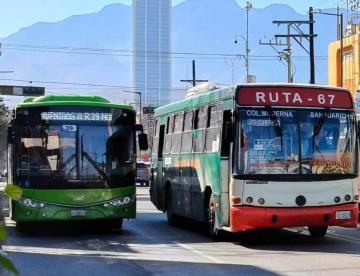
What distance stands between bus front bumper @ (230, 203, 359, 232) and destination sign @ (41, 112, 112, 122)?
3.91m

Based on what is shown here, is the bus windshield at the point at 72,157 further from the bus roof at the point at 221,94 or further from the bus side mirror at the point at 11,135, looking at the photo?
the bus roof at the point at 221,94

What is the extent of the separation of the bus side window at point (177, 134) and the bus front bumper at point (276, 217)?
4369 mm

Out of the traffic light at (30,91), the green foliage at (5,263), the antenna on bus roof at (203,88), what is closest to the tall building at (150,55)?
the traffic light at (30,91)

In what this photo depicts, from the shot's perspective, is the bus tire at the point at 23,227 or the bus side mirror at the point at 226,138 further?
the bus tire at the point at 23,227

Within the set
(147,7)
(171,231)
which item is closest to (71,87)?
(147,7)

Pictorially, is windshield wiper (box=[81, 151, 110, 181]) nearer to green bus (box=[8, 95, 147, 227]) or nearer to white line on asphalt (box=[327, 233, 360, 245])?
green bus (box=[8, 95, 147, 227])

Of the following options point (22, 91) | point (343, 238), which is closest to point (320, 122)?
point (343, 238)

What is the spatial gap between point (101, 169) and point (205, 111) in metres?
2.39

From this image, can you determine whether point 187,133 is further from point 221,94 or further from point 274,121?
point 274,121

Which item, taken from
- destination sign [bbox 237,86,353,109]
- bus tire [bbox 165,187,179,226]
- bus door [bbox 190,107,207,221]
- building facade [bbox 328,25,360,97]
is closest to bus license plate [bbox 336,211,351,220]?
destination sign [bbox 237,86,353,109]

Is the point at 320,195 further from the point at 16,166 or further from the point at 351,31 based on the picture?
the point at 351,31

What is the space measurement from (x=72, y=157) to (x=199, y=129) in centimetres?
260

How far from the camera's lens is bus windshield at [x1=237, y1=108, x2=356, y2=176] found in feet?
37.1

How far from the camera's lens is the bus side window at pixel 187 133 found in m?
14.4
